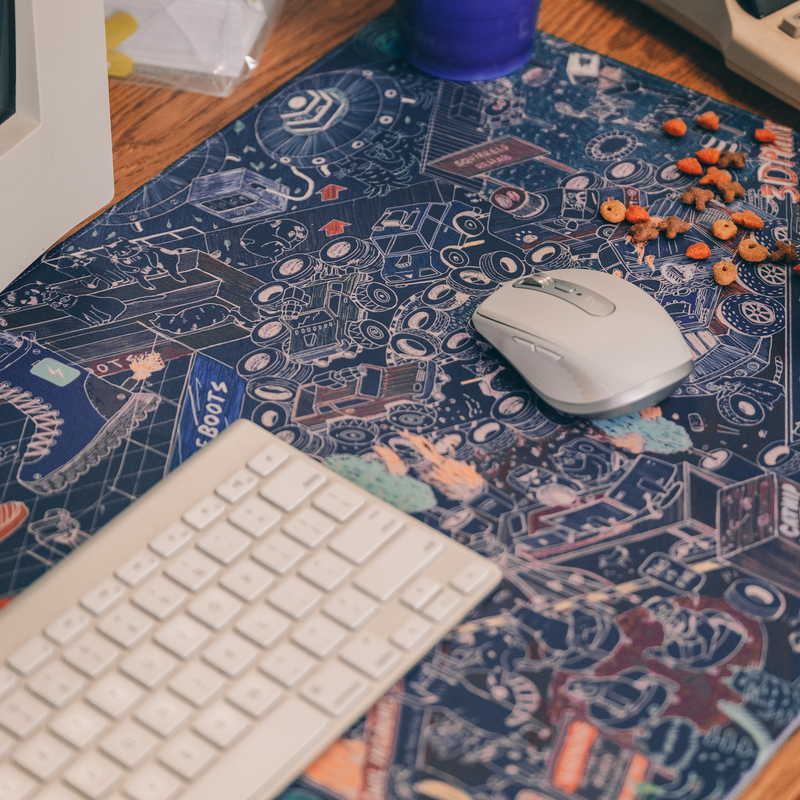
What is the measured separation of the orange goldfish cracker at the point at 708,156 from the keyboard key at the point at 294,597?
477 mm

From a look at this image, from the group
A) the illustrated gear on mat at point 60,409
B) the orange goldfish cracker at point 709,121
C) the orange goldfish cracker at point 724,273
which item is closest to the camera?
the illustrated gear on mat at point 60,409

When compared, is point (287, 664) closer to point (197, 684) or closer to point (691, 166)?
point (197, 684)

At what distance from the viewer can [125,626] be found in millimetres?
407

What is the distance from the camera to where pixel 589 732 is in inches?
16.1

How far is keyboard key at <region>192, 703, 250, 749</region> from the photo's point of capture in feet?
1.25

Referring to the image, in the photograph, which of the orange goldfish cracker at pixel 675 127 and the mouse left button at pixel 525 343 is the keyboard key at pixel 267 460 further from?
the orange goldfish cracker at pixel 675 127

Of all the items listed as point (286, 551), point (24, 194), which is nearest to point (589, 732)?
point (286, 551)

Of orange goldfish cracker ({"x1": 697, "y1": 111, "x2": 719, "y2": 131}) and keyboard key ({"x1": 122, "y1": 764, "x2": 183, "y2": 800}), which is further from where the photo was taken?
orange goldfish cracker ({"x1": 697, "y1": 111, "x2": 719, "y2": 131})

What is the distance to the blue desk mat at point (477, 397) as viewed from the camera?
1.36 ft

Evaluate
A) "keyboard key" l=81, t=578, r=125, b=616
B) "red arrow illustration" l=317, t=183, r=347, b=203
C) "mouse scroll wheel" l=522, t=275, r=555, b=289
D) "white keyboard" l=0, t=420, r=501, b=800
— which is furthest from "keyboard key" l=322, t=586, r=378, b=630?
"red arrow illustration" l=317, t=183, r=347, b=203

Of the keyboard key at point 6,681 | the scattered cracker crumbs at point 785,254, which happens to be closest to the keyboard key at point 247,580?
the keyboard key at point 6,681

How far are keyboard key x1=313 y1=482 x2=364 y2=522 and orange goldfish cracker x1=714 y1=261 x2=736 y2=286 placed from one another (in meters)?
0.32

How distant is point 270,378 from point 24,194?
0.19 metres

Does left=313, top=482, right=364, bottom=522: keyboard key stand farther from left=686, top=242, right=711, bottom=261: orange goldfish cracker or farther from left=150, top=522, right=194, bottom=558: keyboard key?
left=686, top=242, right=711, bottom=261: orange goldfish cracker
